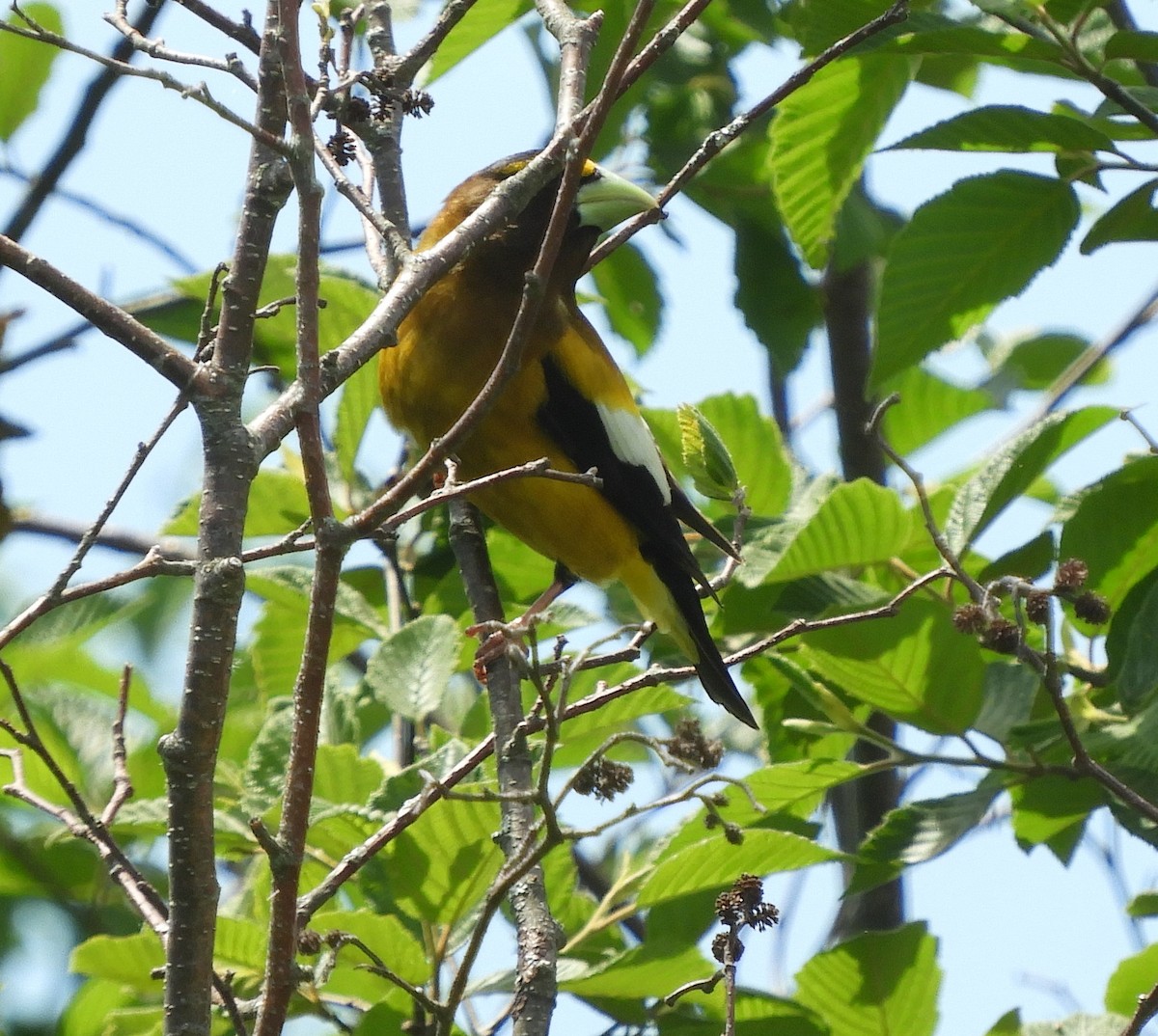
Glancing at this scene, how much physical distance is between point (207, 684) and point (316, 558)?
19cm

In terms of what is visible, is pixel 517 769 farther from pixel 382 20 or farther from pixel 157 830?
pixel 382 20

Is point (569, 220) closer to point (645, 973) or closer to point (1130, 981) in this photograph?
point (645, 973)

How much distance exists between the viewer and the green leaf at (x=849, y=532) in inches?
120

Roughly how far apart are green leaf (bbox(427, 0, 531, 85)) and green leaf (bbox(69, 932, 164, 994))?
79.1 inches

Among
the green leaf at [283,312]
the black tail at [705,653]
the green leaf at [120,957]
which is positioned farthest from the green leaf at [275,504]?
the green leaf at [120,957]

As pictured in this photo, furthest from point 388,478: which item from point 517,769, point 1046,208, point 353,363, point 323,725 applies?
point 353,363

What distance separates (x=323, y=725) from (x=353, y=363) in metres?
1.64

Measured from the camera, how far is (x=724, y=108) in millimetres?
4992

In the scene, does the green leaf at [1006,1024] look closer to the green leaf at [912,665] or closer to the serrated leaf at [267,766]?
the green leaf at [912,665]

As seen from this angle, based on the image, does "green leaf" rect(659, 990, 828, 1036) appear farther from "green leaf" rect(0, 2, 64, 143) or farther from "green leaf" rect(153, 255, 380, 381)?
"green leaf" rect(0, 2, 64, 143)

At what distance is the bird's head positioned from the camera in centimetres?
403

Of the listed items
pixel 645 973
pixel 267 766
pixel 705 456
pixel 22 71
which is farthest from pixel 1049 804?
pixel 22 71

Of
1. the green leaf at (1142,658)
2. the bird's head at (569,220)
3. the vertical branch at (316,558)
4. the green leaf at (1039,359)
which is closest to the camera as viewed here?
the vertical branch at (316,558)

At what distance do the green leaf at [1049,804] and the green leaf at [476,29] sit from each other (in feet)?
6.75
